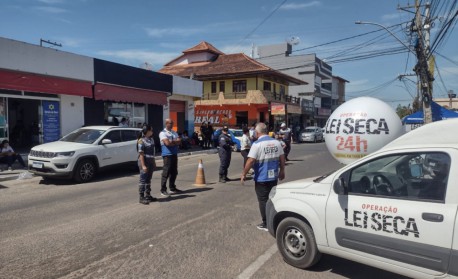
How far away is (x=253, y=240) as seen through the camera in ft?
16.8

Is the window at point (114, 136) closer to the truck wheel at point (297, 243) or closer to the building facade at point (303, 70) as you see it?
the truck wheel at point (297, 243)

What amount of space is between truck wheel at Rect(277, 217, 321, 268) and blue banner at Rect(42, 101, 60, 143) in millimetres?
13694

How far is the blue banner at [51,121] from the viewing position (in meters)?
14.9

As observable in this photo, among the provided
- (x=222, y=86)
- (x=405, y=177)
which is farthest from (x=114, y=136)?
(x=222, y=86)

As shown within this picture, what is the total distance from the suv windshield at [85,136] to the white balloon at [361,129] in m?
7.73

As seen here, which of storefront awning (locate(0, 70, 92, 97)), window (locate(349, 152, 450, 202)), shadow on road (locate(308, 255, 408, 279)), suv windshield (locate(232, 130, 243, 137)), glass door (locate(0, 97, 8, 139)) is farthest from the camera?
suv windshield (locate(232, 130, 243, 137))

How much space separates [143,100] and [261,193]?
15382mm

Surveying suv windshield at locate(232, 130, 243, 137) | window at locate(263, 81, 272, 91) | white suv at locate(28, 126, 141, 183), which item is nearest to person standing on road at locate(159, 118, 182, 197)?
white suv at locate(28, 126, 141, 183)

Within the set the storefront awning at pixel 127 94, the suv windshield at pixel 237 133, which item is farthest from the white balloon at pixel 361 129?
the suv windshield at pixel 237 133

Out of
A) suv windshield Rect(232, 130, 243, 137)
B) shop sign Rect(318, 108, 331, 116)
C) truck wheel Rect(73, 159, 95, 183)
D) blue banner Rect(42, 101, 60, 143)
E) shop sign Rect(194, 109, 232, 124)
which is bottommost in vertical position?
truck wheel Rect(73, 159, 95, 183)

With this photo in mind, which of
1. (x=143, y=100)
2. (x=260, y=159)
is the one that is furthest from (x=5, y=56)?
(x=260, y=159)

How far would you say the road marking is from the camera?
394cm

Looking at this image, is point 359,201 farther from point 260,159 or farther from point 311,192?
point 260,159

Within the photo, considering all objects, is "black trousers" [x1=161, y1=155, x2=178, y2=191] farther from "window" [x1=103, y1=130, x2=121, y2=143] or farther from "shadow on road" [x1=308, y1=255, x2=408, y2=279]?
"shadow on road" [x1=308, y1=255, x2=408, y2=279]
